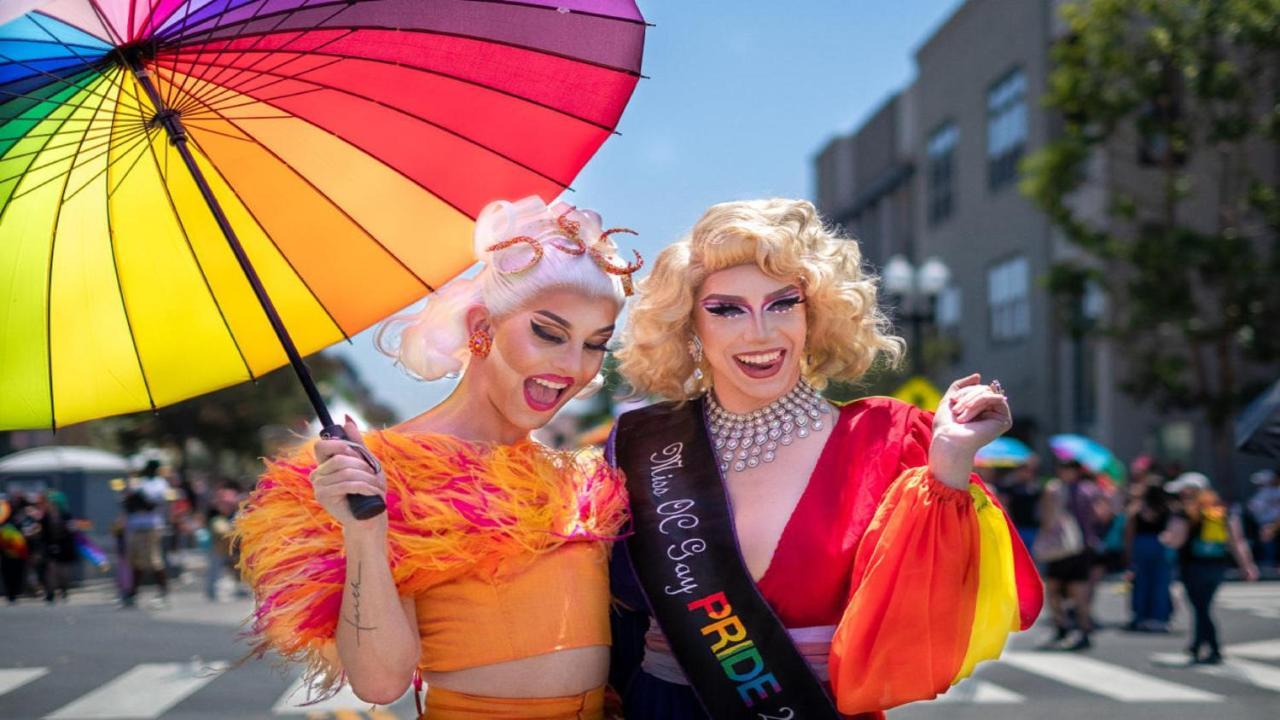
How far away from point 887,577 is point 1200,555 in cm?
803

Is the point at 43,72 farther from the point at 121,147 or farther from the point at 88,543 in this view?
the point at 88,543

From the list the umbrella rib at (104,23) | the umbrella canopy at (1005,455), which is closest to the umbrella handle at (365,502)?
the umbrella rib at (104,23)

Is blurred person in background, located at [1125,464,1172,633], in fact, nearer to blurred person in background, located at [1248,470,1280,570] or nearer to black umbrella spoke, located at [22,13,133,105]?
blurred person in background, located at [1248,470,1280,570]

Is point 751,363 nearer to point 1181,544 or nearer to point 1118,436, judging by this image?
point 1181,544

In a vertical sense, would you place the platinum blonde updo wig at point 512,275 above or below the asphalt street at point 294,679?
above

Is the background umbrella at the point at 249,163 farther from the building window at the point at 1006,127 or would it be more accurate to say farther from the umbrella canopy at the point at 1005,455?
the building window at the point at 1006,127

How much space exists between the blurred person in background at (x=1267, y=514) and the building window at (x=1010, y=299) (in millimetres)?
9028

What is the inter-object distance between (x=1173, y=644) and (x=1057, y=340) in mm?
16152

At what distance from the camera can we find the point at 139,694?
7859mm

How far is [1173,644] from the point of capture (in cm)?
1067

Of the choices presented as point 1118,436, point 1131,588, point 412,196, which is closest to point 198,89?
point 412,196

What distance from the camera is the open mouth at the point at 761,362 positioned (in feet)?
9.58

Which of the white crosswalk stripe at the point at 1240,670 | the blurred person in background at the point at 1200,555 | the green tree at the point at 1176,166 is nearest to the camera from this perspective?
the white crosswalk stripe at the point at 1240,670

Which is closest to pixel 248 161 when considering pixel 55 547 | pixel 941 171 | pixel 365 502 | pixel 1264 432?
pixel 365 502
